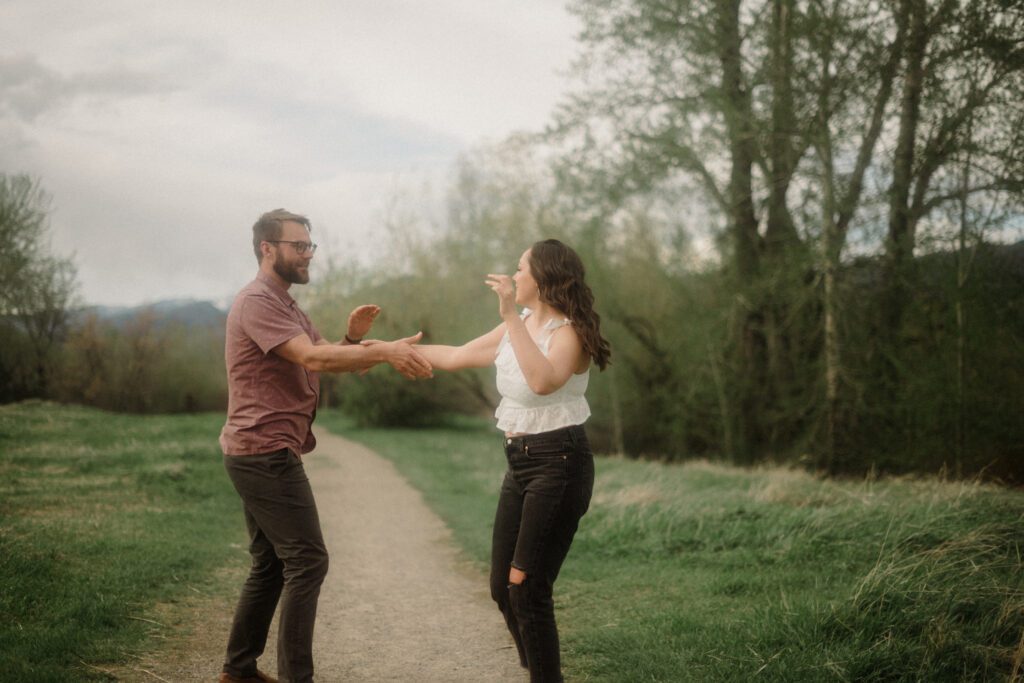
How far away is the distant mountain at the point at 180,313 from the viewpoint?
22094 mm

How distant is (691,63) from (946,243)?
7360mm

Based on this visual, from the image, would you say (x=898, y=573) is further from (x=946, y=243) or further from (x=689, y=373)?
(x=689, y=373)

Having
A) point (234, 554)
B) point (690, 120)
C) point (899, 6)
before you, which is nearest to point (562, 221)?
point (690, 120)

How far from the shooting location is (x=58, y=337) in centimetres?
1293

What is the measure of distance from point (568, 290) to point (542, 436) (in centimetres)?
73

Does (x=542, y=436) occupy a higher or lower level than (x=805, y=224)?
lower

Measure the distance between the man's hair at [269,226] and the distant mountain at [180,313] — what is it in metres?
17.9

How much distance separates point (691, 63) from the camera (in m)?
17.5

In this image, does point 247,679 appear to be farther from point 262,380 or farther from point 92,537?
point 92,537

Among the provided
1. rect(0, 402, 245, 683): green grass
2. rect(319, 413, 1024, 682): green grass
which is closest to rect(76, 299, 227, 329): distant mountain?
rect(0, 402, 245, 683): green grass

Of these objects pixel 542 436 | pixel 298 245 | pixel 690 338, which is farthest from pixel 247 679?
pixel 690 338

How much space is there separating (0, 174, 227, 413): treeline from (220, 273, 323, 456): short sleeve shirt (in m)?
8.00

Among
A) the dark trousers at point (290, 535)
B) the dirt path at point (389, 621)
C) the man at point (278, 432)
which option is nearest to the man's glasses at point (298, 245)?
the man at point (278, 432)

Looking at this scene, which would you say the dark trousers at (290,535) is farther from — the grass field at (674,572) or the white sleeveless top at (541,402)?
the grass field at (674,572)
